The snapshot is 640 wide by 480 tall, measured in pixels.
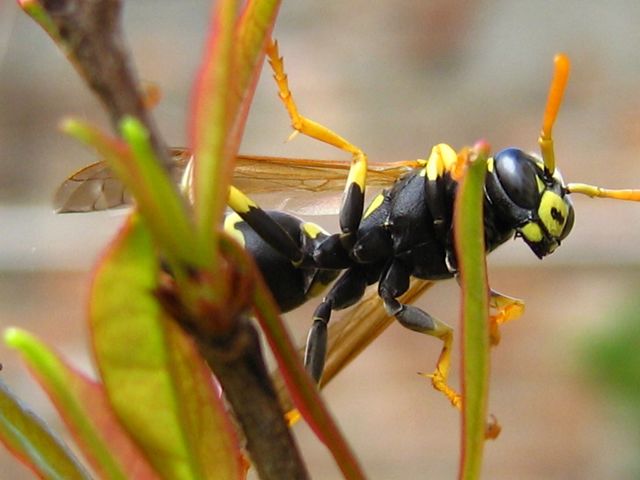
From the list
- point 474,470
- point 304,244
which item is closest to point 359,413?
point 304,244

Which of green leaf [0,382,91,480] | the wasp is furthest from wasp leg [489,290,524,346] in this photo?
green leaf [0,382,91,480]

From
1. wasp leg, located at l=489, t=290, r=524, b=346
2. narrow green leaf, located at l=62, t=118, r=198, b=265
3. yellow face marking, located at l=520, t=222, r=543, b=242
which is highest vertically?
narrow green leaf, located at l=62, t=118, r=198, b=265

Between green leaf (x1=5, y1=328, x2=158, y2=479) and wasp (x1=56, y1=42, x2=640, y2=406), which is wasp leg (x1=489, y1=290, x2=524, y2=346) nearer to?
wasp (x1=56, y1=42, x2=640, y2=406)

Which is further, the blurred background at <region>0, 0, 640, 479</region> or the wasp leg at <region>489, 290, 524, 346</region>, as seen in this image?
the blurred background at <region>0, 0, 640, 479</region>

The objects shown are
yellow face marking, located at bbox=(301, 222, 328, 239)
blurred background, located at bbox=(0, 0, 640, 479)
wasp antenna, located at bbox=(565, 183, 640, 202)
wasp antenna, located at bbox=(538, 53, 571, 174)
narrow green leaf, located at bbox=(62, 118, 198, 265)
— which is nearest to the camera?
narrow green leaf, located at bbox=(62, 118, 198, 265)

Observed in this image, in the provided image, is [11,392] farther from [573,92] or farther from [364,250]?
[573,92]

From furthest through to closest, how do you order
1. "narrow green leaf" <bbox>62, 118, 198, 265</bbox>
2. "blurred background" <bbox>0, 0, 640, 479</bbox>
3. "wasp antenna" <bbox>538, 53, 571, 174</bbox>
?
"blurred background" <bbox>0, 0, 640, 479</bbox> < "wasp antenna" <bbox>538, 53, 571, 174</bbox> < "narrow green leaf" <bbox>62, 118, 198, 265</bbox>

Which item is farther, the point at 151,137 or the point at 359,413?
the point at 359,413

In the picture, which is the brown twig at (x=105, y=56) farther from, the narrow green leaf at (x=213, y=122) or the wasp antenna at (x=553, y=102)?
the wasp antenna at (x=553, y=102)
